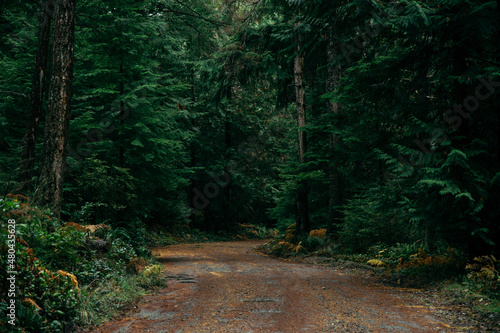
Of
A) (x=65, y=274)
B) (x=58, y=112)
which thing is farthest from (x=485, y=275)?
(x=58, y=112)

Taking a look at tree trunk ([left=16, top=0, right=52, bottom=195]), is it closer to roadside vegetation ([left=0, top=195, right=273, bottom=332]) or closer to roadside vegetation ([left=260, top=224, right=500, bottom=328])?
roadside vegetation ([left=0, top=195, right=273, bottom=332])

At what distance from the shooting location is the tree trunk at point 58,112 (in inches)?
A: 320

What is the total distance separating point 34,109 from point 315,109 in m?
12.4

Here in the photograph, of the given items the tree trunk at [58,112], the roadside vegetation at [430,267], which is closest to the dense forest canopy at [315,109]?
the tree trunk at [58,112]

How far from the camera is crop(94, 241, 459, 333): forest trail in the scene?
5133 mm

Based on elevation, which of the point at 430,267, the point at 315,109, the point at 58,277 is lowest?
the point at 430,267

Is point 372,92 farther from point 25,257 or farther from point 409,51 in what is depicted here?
point 25,257

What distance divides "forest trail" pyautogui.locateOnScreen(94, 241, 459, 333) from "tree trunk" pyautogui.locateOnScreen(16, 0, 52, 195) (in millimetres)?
5521

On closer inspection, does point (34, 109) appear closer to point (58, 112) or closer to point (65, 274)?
point (58, 112)

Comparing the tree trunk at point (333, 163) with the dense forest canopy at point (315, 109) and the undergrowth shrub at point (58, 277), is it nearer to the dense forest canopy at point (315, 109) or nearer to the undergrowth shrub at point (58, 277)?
the dense forest canopy at point (315, 109)

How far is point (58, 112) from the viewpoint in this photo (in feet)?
27.2

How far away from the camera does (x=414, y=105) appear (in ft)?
29.3

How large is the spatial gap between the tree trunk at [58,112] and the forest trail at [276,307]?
3.31 m

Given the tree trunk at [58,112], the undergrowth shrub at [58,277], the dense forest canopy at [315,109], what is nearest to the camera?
the undergrowth shrub at [58,277]
